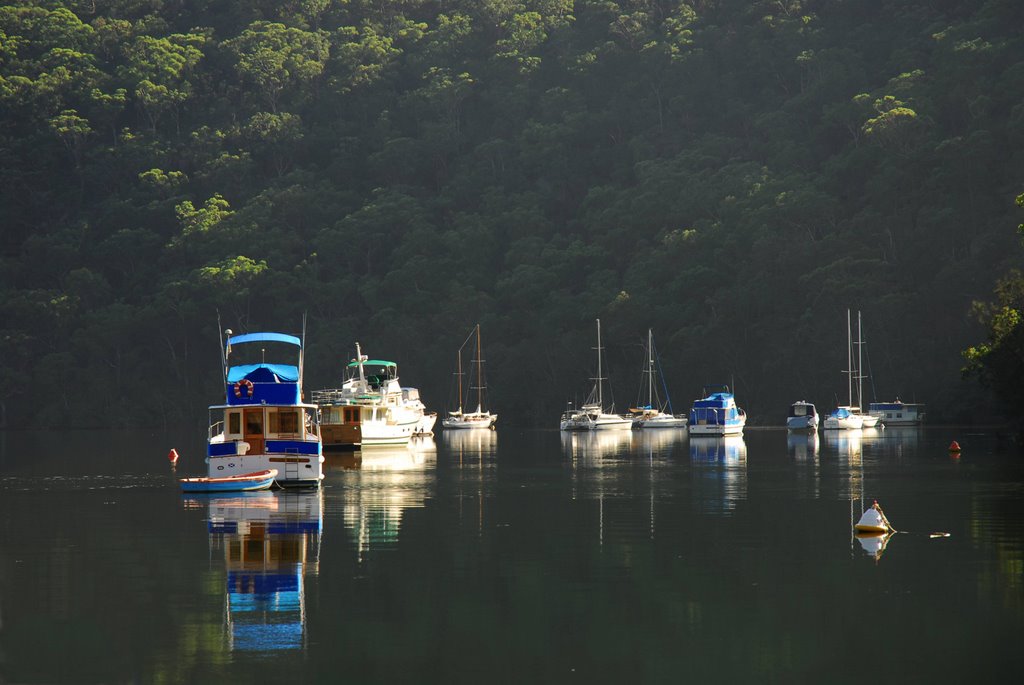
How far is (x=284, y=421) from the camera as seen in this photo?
5134 cm

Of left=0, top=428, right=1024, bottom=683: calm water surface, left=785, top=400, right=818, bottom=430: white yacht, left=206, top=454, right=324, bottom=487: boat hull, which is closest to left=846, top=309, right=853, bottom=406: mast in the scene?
left=785, top=400, right=818, bottom=430: white yacht

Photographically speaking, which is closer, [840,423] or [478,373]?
[840,423]

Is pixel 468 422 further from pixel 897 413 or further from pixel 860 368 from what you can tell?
pixel 897 413

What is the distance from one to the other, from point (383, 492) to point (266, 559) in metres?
17.8

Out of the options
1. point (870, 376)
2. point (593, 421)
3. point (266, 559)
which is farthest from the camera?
point (870, 376)

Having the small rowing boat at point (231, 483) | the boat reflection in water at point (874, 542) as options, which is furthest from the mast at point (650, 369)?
the boat reflection in water at point (874, 542)

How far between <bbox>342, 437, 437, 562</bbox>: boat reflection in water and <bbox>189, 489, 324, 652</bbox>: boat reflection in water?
1075 millimetres

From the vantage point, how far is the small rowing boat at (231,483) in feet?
157

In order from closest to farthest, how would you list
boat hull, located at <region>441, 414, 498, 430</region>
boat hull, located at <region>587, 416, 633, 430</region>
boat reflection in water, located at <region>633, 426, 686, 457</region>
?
boat reflection in water, located at <region>633, 426, 686, 457</region>, boat hull, located at <region>587, 416, 633, 430</region>, boat hull, located at <region>441, 414, 498, 430</region>

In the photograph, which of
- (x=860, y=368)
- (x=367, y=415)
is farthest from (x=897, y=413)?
(x=367, y=415)

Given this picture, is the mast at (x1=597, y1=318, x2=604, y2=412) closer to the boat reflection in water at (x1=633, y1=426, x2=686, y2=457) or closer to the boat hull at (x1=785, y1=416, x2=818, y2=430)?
the boat reflection in water at (x1=633, y1=426, x2=686, y2=457)

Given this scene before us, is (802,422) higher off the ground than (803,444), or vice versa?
(802,422)

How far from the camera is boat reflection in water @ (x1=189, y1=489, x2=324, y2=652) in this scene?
23.0m

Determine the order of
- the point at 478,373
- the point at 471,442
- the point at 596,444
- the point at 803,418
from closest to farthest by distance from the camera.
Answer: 1. the point at 596,444
2. the point at 471,442
3. the point at 803,418
4. the point at 478,373
